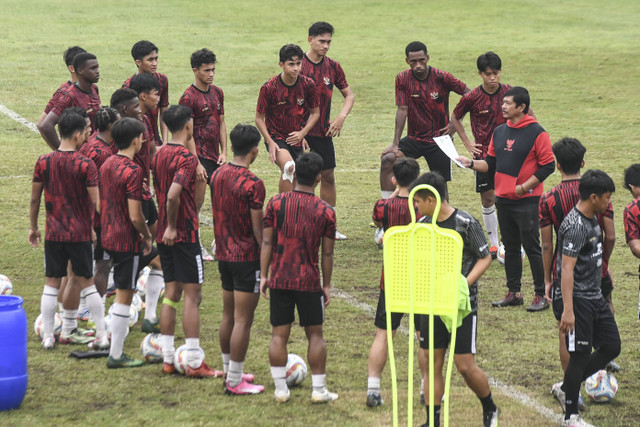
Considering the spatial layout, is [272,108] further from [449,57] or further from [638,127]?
[449,57]

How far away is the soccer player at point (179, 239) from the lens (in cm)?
830

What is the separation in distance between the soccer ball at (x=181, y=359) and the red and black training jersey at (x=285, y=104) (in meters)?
4.82

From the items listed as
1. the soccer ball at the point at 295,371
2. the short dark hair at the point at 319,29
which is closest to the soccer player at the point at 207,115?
the short dark hair at the point at 319,29

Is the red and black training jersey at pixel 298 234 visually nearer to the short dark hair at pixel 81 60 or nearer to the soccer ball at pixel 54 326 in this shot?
the soccer ball at pixel 54 326

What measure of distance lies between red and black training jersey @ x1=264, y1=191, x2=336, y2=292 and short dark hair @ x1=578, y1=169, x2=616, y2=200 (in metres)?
1.96

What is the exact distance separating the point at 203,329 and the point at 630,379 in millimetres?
4179

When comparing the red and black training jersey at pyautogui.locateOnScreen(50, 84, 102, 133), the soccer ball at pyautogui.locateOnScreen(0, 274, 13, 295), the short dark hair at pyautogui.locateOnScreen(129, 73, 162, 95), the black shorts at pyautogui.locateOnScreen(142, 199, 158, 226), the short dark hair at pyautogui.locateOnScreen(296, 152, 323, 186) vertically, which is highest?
the short dark hair at pyautogui.locateOnScreen(129, 73, 162, 95)

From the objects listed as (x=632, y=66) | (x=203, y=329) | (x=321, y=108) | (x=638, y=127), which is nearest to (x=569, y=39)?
(x=632, y=66)

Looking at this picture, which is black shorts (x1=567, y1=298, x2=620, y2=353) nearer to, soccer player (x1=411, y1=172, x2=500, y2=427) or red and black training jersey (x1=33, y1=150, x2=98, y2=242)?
soccer player (x1=411, y1=172, x2=500, y2=427)

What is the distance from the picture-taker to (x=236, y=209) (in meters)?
7.92

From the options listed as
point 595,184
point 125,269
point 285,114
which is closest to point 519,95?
point 595,184

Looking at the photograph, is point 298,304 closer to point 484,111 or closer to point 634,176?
point 634,176

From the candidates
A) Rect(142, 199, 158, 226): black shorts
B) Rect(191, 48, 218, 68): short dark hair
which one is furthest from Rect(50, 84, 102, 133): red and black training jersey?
Rect(142, 199, 158, 226): black shorts

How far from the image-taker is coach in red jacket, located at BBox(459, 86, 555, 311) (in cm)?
1035
